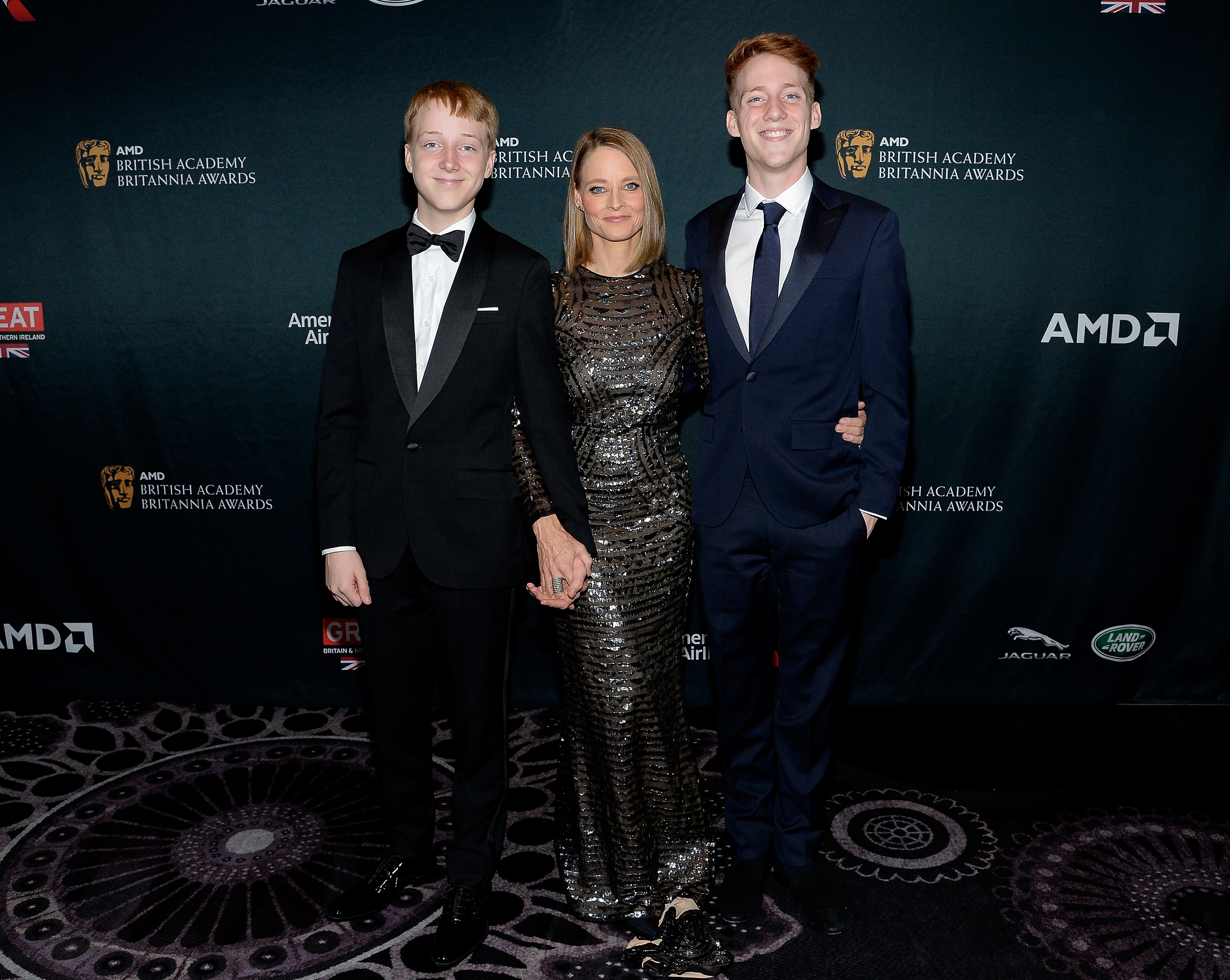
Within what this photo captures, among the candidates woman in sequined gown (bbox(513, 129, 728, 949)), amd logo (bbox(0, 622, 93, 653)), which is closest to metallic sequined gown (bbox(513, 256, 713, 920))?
woman in sequined gown (bbox(513, 129, 728, 949))

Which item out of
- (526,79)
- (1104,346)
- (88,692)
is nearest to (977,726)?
(1104,346)

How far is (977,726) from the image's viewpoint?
3.55 metres

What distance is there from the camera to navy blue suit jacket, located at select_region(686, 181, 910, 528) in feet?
6.97

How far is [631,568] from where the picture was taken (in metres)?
2.17

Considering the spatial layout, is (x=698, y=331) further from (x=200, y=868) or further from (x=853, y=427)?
(x=200, y=868)

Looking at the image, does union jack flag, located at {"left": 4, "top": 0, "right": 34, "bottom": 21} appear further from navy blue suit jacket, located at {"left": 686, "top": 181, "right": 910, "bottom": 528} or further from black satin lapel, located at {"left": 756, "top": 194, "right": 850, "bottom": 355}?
Answer: black satin lapel, located at {"left": 756, "top": 194, "right": 850, "bottom": 355}

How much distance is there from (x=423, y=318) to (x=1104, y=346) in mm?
2681


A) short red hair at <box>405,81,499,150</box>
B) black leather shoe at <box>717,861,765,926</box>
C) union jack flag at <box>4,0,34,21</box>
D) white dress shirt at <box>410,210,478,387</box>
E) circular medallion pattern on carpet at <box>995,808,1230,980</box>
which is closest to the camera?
short red hair at <box>405,81,499,150</box>

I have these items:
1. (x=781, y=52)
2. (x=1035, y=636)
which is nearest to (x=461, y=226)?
(x=781, y=52)

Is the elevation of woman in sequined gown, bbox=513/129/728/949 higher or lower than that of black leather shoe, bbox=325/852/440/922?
higher

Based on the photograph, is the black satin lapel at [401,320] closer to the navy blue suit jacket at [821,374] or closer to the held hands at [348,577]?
the held hands at [348,577]

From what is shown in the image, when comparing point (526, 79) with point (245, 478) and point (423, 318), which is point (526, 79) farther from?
point (245, 478)

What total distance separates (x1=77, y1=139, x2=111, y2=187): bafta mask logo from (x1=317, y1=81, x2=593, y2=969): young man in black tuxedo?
194 cm

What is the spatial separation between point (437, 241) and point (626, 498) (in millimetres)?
744
